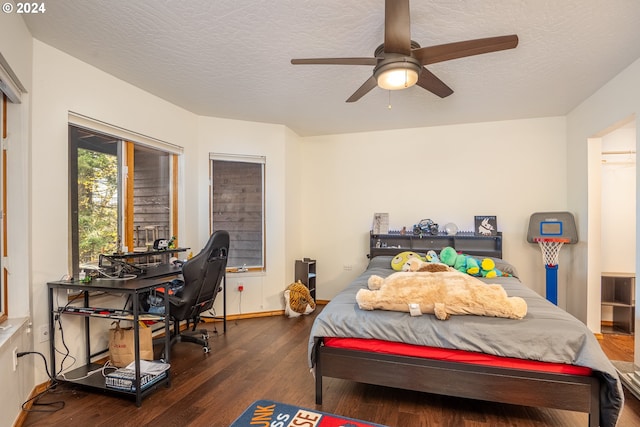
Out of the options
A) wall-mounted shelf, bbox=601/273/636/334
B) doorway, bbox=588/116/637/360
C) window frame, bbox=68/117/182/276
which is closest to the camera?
window frame, bbox=68/117/182/276

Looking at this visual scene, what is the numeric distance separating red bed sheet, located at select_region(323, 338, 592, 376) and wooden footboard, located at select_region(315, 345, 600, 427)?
0.02 metres

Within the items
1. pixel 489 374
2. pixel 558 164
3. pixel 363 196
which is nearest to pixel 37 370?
pixel 489 374

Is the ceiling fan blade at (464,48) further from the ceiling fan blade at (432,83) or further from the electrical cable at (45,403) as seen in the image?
the electrical cable at (45,403)

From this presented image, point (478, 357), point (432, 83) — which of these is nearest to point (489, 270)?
point (478, 357)

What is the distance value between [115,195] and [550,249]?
4859 mm

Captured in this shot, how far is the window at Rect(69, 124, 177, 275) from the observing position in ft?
9.53

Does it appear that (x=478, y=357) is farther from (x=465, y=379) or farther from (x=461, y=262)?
(x=461, y=262)

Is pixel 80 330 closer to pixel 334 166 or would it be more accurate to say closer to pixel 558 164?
pixel 334 166

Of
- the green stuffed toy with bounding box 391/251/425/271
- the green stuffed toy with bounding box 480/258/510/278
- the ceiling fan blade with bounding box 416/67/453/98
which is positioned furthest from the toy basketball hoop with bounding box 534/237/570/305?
the ceiling fan blade with bounding box 416/67/453/98

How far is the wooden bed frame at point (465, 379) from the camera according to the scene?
1841 mm

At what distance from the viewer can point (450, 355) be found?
204 centimetres

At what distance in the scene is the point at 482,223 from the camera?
4332mm

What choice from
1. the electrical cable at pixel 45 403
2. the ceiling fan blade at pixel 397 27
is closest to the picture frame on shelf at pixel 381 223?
the ceiling fan blade at pixel 397 27

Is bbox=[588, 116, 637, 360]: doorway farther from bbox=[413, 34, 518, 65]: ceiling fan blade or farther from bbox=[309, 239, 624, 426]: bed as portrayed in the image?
bbox=[413, 34, 518, 65]: ceiling fan blade
